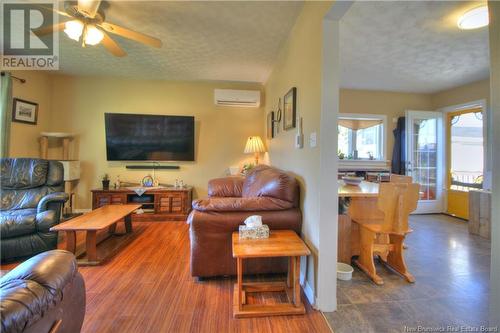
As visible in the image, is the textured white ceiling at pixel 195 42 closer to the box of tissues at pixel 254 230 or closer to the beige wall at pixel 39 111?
the beige wall at pixel 39 111

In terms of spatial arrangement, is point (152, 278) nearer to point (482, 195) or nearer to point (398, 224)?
point (398, 224)

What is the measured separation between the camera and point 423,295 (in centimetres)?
186

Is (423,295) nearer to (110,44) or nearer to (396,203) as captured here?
(396,203)

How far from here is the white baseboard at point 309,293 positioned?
1.73 meters

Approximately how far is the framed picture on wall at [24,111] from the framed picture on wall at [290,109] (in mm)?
4019

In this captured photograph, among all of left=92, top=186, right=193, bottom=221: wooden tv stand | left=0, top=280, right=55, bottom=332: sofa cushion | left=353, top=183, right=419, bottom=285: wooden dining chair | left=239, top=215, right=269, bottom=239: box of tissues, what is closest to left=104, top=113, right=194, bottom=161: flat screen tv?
left=92, top=186, right=193, bottom=221: wooden tv stand

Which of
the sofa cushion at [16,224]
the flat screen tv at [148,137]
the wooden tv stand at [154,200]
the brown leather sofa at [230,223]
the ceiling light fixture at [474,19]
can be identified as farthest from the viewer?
the flat screen tv at [148,137]

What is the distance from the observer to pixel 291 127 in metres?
2.46

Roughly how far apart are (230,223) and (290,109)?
1.35 metres

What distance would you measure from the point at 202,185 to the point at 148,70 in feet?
7.27

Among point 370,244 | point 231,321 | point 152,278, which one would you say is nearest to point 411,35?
point 370,244

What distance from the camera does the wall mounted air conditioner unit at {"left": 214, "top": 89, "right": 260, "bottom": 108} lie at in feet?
14.1

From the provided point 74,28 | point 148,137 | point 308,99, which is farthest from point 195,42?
point 148,137

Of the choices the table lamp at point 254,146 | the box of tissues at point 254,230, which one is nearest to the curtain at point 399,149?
the table lamp at point 254,146
